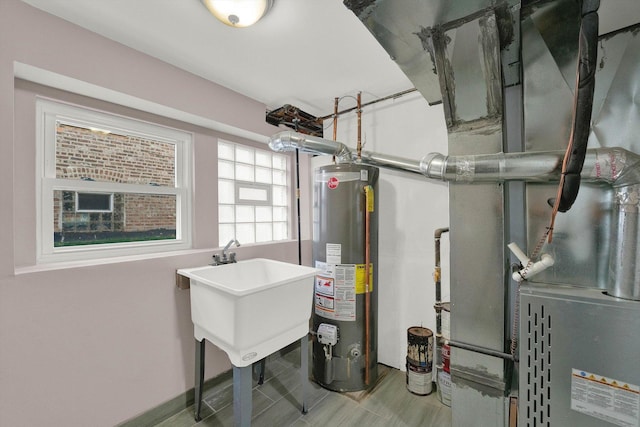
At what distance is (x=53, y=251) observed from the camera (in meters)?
1.46

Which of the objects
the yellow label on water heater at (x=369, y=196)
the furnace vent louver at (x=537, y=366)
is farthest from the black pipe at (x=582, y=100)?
the yellow label on water heater at (x=369, y=196)

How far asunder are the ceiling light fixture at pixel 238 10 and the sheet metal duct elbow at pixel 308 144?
79 centimetres

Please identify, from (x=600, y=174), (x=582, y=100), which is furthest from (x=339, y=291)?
(x=582, y=100)

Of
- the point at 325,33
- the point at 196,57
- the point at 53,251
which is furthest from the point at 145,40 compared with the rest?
the point at 53,251

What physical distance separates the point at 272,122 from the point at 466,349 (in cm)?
231

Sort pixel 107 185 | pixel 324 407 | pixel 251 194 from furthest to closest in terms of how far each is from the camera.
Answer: pixel 251 194, pixel 324 407, pixel 107 185

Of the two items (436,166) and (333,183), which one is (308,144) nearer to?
(333,183)

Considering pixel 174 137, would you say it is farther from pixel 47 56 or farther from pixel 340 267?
pixel 340 267

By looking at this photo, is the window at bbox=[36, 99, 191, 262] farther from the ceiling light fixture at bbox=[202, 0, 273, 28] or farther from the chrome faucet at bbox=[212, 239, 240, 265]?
the ceiling light fixture at bbox=[202, 0, 273, 28]

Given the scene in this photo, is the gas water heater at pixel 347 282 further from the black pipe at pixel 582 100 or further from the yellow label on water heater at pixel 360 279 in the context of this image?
the black pipe at pixel 582 100

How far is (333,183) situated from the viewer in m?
1.96

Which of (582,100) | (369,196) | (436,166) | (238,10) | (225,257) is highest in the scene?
(238,10)

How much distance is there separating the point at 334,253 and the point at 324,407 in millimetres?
1055

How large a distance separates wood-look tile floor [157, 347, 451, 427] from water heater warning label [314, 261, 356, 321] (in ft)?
1.84
